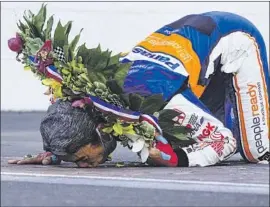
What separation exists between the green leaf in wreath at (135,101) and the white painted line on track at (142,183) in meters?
0.98

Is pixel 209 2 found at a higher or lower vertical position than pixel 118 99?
higher

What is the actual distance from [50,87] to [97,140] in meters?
0.44

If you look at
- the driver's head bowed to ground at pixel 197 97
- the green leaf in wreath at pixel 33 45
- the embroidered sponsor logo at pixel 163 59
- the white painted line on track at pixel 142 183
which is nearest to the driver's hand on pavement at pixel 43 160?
the driver's head bowed to ground at pixel 197 97

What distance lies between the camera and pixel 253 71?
604cm

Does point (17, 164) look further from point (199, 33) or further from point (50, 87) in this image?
point (199, 33)

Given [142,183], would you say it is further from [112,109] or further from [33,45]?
[33,45]

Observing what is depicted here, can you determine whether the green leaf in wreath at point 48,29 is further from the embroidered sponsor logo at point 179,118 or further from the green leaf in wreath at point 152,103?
the embroidered sponsor logo at point 179,118

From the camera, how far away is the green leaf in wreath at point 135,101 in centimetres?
543

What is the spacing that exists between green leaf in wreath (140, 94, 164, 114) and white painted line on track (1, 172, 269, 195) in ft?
3.44

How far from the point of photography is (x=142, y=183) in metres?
4.05

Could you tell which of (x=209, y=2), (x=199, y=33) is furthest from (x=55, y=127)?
(x=209, y=2)

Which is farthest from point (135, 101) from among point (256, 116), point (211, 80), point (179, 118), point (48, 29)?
point (256, 116)

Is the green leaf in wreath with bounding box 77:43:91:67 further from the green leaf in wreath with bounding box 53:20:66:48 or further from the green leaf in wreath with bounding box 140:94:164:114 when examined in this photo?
the green leaf in wreath with bounding box 140:94:164:114

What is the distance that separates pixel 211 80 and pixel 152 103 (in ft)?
2.44
